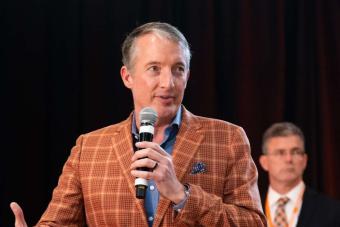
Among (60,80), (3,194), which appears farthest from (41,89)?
(3,194)

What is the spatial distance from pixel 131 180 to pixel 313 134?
2.70m

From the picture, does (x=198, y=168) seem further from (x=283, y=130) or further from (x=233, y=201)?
(x=283, y=130)

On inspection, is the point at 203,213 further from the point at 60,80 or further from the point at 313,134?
the point at 313,134

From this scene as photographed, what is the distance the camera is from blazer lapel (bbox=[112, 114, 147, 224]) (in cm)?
208

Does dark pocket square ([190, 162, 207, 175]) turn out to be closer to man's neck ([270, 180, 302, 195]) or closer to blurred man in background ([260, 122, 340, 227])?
blurred man in background ([260, 122, 340, 227])

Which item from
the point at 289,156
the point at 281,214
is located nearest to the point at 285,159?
the point at 289,156

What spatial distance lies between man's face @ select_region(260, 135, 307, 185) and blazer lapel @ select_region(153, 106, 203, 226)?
1.95m

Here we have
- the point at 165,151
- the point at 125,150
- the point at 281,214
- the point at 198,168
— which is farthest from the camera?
the point at 281,214

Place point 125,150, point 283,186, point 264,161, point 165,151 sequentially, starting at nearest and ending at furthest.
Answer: point 165,151 < point 125,150 < point 283,186 < point 264,161

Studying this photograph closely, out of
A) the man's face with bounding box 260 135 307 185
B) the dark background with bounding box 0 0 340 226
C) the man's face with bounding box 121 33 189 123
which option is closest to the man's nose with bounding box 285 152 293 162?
the man's face with bounding box 260 135 307 185

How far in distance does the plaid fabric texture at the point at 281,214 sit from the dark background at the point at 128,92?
2.00ft

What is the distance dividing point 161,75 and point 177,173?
1.18ft

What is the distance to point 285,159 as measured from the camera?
4.09 metres

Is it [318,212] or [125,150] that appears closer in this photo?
[125,150]
